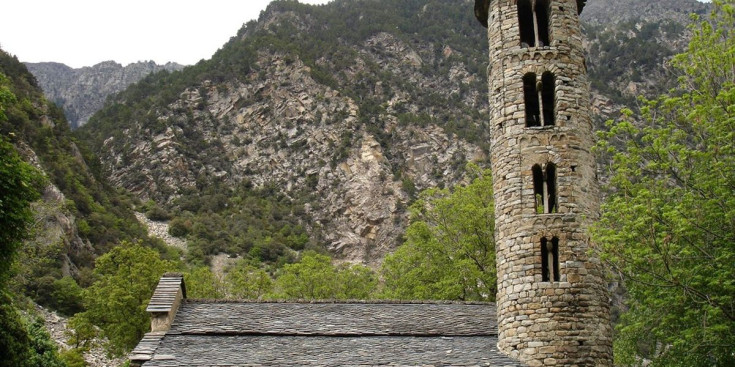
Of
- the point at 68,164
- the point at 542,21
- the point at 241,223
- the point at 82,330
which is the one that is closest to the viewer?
the point at 542,21

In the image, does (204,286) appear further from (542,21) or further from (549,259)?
(549,259)

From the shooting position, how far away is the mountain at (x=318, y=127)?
3605 inches

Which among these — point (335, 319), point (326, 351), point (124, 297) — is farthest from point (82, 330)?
point (326, 351)

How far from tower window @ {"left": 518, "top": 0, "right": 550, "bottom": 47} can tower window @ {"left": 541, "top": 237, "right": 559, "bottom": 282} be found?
5.80 metres

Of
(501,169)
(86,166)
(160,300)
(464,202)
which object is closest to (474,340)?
(501,169)

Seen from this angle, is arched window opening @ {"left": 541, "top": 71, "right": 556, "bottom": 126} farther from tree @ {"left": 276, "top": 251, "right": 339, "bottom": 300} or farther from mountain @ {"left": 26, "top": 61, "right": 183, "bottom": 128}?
mountain @ {"left": 26, "top": 61, "right": 183, "bottom": 128}

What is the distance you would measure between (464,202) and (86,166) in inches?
2286

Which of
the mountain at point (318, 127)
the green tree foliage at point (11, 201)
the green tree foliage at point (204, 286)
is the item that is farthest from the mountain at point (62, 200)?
the green tree foliage at point (11, 201)

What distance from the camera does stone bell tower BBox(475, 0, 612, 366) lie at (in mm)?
16578

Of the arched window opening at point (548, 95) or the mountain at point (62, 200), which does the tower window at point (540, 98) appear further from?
the mountain at point (62, 200)

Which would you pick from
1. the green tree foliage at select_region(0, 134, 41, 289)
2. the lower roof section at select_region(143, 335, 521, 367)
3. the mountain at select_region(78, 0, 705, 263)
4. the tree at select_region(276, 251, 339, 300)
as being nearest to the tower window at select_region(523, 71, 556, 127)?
the lower roof section at select_region(143, 335, 521, 367)

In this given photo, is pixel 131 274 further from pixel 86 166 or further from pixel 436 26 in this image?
pixel 436 26

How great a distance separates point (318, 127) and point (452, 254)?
71.0 meters

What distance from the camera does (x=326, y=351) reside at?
17125 millimetres
